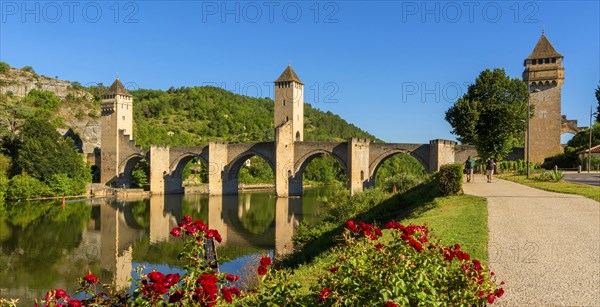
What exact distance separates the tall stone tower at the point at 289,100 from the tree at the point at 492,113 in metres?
21.9

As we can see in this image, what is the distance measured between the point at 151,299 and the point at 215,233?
0.94 metres

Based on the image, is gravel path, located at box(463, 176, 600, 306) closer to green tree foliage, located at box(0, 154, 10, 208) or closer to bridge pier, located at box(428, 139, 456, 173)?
bridge pier, located at box(428, 139, 456, 173)

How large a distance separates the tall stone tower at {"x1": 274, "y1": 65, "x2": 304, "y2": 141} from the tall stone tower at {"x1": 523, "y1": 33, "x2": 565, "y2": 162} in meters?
21.4

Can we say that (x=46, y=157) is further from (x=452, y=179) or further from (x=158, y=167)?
(x=452, y=179)

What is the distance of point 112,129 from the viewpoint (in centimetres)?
5406

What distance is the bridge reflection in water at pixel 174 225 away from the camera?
17750 mm

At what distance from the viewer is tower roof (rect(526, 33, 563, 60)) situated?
3767 centimetres

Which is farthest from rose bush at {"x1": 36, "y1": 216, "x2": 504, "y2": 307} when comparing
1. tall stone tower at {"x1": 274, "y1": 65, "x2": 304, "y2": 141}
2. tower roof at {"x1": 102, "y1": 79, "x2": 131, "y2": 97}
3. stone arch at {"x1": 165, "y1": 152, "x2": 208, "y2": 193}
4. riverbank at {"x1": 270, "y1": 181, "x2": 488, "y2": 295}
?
tower roof at {"x1": 102, "y1": 79, "x2": 131, "y2": 97}

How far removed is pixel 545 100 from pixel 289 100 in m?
23.3

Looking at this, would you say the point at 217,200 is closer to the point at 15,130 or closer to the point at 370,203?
the point at 370,203

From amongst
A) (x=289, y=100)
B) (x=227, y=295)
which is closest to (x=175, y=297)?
(x=227, y=295)

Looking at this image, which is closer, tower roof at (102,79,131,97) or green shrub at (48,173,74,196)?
green shrub at (48,173,74,196)

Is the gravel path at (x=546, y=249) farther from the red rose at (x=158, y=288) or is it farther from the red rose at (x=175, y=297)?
the red rose at (x=158, y=288)

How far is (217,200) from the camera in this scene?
41.5m
